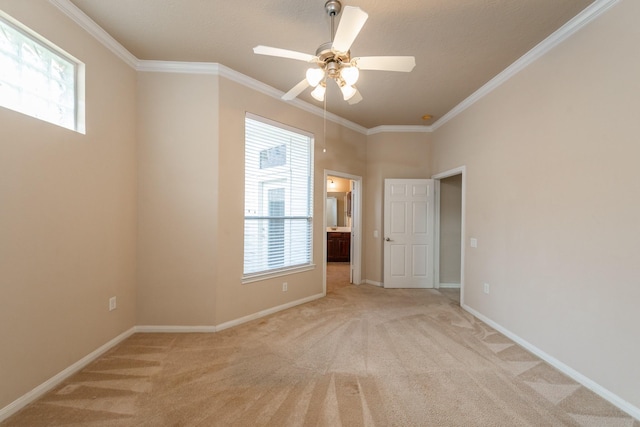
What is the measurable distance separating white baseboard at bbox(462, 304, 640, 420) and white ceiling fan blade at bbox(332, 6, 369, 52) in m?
3.04

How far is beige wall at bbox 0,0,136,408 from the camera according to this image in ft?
5.81

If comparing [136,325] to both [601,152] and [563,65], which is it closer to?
[601,152]

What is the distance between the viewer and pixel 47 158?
1988 mm

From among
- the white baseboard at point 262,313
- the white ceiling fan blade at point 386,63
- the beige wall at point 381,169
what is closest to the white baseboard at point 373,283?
the beige wall at point 381,169

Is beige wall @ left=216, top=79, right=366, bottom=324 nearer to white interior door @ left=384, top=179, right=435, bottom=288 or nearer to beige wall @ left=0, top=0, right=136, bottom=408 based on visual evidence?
beige wall @ left=0, top=0, right=136, bottom=408

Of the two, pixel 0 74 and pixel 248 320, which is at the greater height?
pixel 0 74

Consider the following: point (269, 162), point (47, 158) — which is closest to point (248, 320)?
point (269, 162)

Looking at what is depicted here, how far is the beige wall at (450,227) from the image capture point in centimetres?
489

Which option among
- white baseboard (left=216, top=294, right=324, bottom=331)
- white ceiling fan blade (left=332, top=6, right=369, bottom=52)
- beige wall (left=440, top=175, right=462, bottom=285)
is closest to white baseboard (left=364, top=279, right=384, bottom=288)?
beige wall (left=440, top=175, right=462, bottom=285)

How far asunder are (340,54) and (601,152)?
2.11m

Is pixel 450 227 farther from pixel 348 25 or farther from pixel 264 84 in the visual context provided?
pixel 348 25

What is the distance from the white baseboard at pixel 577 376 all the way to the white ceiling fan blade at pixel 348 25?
9.96ft

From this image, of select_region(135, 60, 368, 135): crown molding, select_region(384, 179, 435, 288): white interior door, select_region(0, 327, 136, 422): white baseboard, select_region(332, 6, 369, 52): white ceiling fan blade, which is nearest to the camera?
select_region(332, 6, 369, 52): white ceiling fan blade

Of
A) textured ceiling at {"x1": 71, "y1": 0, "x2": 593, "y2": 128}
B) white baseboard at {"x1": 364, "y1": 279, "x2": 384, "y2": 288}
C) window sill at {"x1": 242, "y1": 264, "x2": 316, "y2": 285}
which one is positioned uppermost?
textured ceiling at {"x1": 71, "y1": 0, "x2": 593, "y2": 128}
